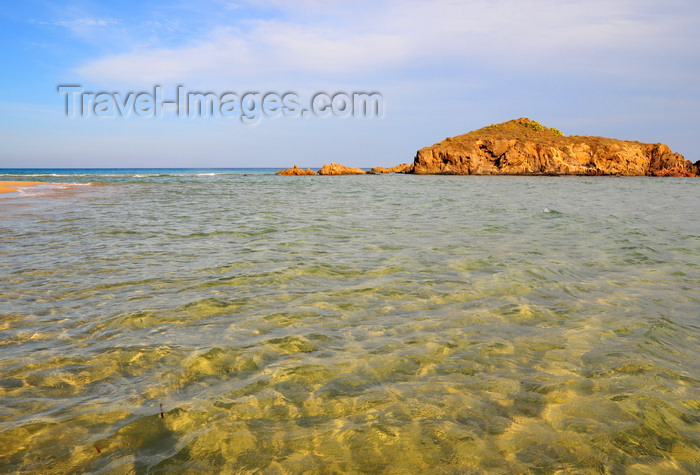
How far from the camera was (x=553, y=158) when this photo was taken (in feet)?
221

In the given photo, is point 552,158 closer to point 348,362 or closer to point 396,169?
point 396,169

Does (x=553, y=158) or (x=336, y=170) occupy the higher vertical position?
(x=553, y=158)

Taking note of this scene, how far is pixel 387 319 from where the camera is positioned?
440cm

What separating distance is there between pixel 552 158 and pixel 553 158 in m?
0.16

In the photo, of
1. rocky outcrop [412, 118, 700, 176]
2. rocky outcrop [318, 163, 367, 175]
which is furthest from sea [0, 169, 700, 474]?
rocky outcrop [318, 163, 367, 175]

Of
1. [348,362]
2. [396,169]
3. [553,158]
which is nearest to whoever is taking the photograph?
[348,362]

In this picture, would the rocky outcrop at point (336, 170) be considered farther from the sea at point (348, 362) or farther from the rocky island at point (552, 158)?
the sea at point (348, 362)

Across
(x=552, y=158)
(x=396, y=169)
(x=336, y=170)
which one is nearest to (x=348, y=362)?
(x=552, y=158)

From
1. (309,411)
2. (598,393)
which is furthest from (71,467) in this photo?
(598,393)

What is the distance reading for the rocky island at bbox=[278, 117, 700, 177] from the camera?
6775 cm

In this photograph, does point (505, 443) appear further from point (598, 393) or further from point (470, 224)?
point (470, 224)

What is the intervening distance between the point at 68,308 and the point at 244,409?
3.08 meters

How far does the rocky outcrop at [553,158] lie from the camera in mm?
67750

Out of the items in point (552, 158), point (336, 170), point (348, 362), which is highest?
point (552, 158)
